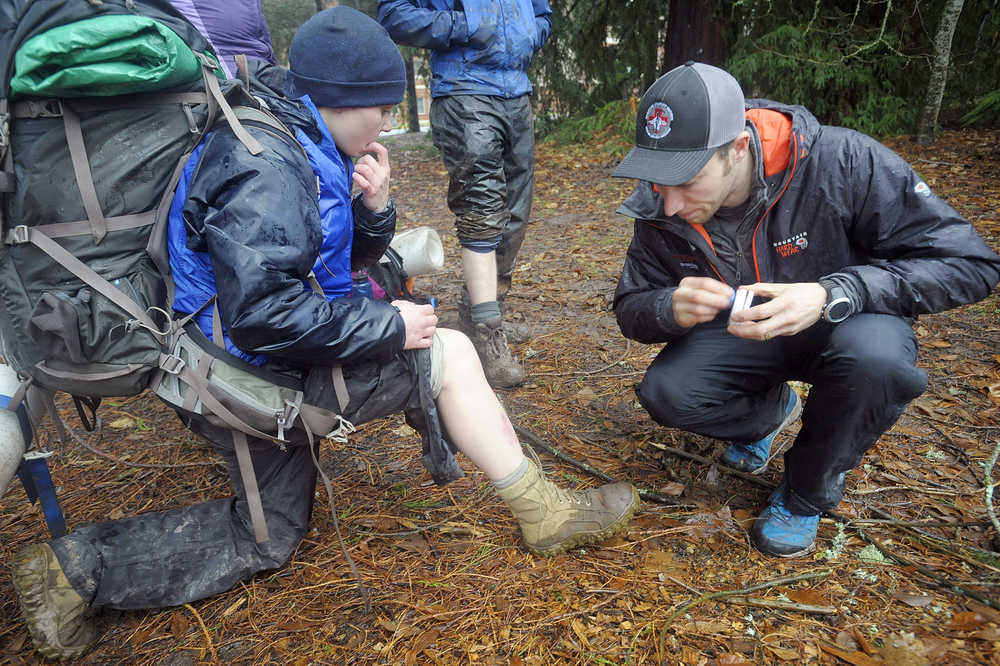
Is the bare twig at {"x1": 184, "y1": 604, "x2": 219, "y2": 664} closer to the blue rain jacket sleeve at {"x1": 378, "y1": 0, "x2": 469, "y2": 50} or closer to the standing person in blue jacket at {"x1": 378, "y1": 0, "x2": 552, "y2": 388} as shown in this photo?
the standing person in blue jacket at {"x1": 378, "y1": 0, "x2": 552, "y2": 388}

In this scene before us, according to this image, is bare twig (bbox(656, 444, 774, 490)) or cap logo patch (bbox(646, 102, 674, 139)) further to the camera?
bare twig (bbox(656, 444, 774, 490))

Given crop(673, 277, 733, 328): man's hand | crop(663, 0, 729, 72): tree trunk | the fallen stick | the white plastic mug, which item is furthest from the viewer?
crop(663, 0, 729, 72): tree trunk

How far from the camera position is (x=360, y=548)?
252 centimetres

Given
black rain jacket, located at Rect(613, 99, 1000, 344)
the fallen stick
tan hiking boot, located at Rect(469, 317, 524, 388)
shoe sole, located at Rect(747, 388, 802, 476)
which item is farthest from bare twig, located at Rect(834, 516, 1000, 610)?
tan hiking boot, located at Rect(469, 317, 524, 388)

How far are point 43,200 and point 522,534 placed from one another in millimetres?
1878

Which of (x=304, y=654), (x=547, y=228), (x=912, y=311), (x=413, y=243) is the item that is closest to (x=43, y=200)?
(x=304, y=654)

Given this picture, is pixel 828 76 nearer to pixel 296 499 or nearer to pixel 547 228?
pixel 547 228

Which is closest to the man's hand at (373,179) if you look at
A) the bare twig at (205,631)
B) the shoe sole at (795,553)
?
the bare twig at (205,631)

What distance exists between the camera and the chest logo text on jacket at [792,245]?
91.8 inches

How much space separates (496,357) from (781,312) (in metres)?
1.85

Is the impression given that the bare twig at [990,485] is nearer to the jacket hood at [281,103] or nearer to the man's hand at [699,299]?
the man's hand at [699,299]

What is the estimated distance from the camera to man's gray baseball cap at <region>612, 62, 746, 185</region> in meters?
2.09

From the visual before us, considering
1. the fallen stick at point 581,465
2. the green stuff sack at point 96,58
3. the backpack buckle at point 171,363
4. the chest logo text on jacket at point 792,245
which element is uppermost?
the green stuff sack at point 96,58

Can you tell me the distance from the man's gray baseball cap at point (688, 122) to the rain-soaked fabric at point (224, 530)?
38.5 inches
